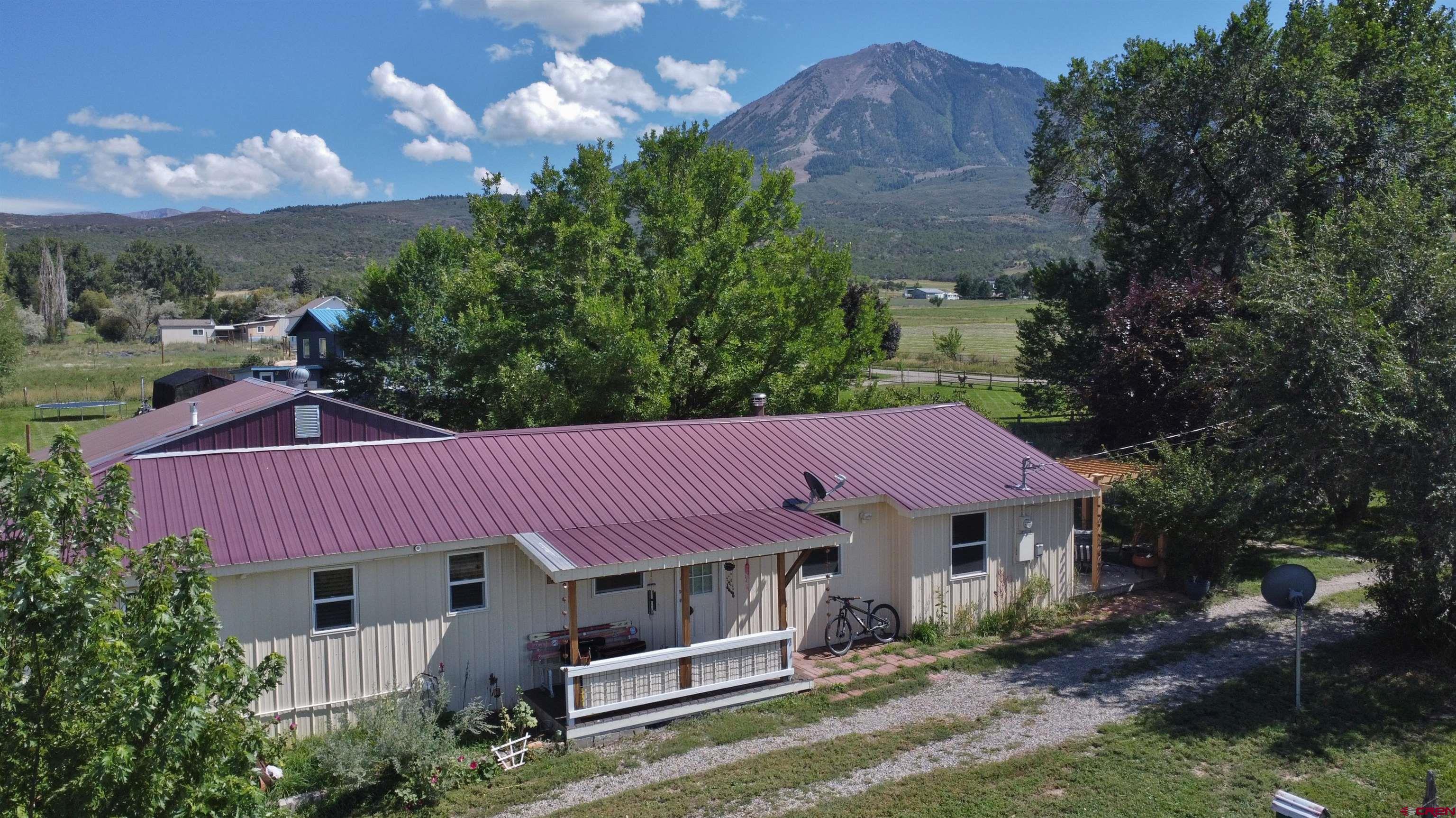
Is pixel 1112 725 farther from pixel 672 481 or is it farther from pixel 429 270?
pixel 429 270

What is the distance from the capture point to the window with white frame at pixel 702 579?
1396 cm

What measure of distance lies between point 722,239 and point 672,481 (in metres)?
10.8

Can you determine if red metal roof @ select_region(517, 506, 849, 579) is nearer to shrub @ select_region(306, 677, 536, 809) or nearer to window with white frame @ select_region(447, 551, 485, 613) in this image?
window with white frame @ select_region(447, 551, 485, 613)

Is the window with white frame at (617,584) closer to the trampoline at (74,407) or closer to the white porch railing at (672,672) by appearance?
the white porch railing at (672,672)

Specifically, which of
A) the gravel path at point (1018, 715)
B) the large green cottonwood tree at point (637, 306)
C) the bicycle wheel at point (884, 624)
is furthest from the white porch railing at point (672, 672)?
the large green cottonwood tree at point (637, 306)

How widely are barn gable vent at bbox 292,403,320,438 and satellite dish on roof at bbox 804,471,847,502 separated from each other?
26.5 feet

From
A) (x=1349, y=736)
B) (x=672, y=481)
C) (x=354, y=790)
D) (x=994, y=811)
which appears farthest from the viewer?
(x=672, y=481)

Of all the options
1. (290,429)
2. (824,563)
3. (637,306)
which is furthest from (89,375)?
(824,563)

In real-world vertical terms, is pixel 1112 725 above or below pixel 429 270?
below

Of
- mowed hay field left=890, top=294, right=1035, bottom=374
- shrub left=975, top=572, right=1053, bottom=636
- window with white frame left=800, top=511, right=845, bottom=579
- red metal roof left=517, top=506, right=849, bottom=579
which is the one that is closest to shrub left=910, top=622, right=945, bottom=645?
shrub left=975, top=572, right=1053, bottom=636

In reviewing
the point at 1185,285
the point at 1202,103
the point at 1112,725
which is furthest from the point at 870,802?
the point at 1202,103

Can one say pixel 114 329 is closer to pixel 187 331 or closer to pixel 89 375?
pixel 187 331

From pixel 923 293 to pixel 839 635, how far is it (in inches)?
4918

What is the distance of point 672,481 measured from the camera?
49.1 ft
